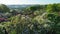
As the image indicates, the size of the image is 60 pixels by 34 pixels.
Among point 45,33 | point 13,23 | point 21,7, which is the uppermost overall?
point 13,23

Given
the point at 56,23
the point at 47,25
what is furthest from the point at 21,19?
the point at 56,23

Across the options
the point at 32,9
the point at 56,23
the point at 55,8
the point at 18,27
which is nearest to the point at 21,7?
the point at 32,9

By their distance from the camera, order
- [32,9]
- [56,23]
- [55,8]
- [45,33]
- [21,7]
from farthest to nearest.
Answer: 1. [21,7]
2. [32,9]
3. [55,8]
4. [56,23]
5. [45,33]

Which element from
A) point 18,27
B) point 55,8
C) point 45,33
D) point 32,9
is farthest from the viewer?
point 32,9

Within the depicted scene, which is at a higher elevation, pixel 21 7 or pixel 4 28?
pixel 4 28

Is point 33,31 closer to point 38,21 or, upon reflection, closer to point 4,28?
point 38,21

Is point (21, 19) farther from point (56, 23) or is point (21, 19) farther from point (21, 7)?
point (21, 7)

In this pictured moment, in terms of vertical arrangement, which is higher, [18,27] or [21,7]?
[18,27]

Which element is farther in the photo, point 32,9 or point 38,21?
point 32,9

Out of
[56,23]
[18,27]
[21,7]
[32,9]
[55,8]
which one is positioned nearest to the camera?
[18,27]
